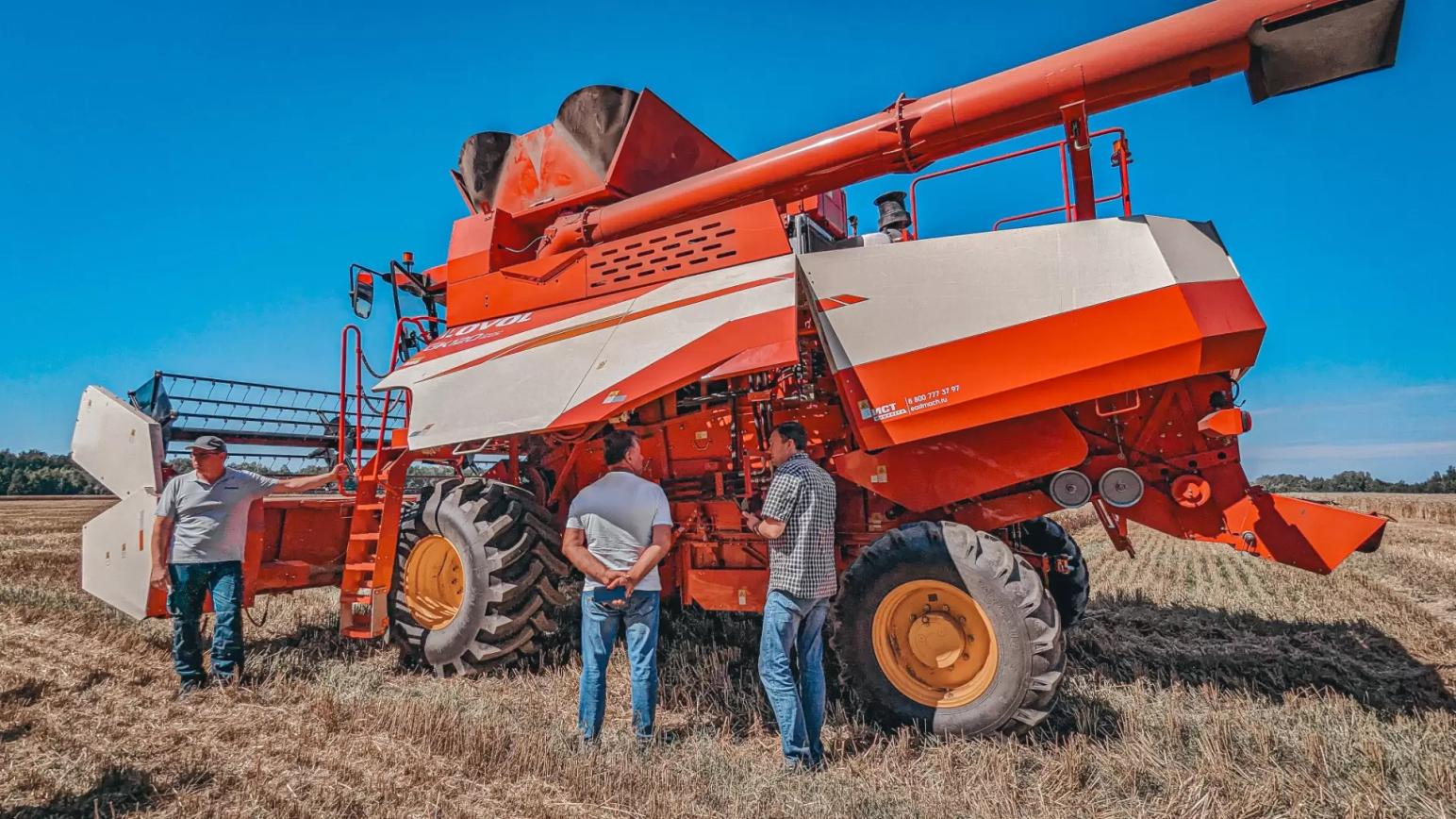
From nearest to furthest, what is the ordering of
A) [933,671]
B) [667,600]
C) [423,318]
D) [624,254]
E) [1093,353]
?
[1093,353]
[933,671]
[624,254]
[423,318]
[667,600]

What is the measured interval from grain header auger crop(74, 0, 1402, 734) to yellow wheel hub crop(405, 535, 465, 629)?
0.02 metres

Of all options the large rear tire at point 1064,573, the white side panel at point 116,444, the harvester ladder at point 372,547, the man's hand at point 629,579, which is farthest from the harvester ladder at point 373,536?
the large rear tire at point 1064,573

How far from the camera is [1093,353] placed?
11.3 feet

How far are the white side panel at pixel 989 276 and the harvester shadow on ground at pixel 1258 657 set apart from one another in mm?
2275

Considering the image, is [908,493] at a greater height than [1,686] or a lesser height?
greater

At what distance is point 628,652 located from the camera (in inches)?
135

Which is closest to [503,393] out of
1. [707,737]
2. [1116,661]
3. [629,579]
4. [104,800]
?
[629,579]

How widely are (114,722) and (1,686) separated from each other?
104cm

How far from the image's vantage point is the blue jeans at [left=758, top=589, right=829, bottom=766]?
10.4 ft

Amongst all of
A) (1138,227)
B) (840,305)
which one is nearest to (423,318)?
(840,305)

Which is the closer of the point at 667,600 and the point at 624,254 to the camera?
the point at 624,254

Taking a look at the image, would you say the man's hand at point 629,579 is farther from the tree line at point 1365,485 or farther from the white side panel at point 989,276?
the tree line at point 1365,485

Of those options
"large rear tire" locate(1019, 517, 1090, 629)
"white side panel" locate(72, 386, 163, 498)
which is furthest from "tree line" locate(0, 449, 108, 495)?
"large rear tire" locate(1019, 517, 1090, 629)

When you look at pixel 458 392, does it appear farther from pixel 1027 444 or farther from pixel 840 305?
pixel 1027 444
